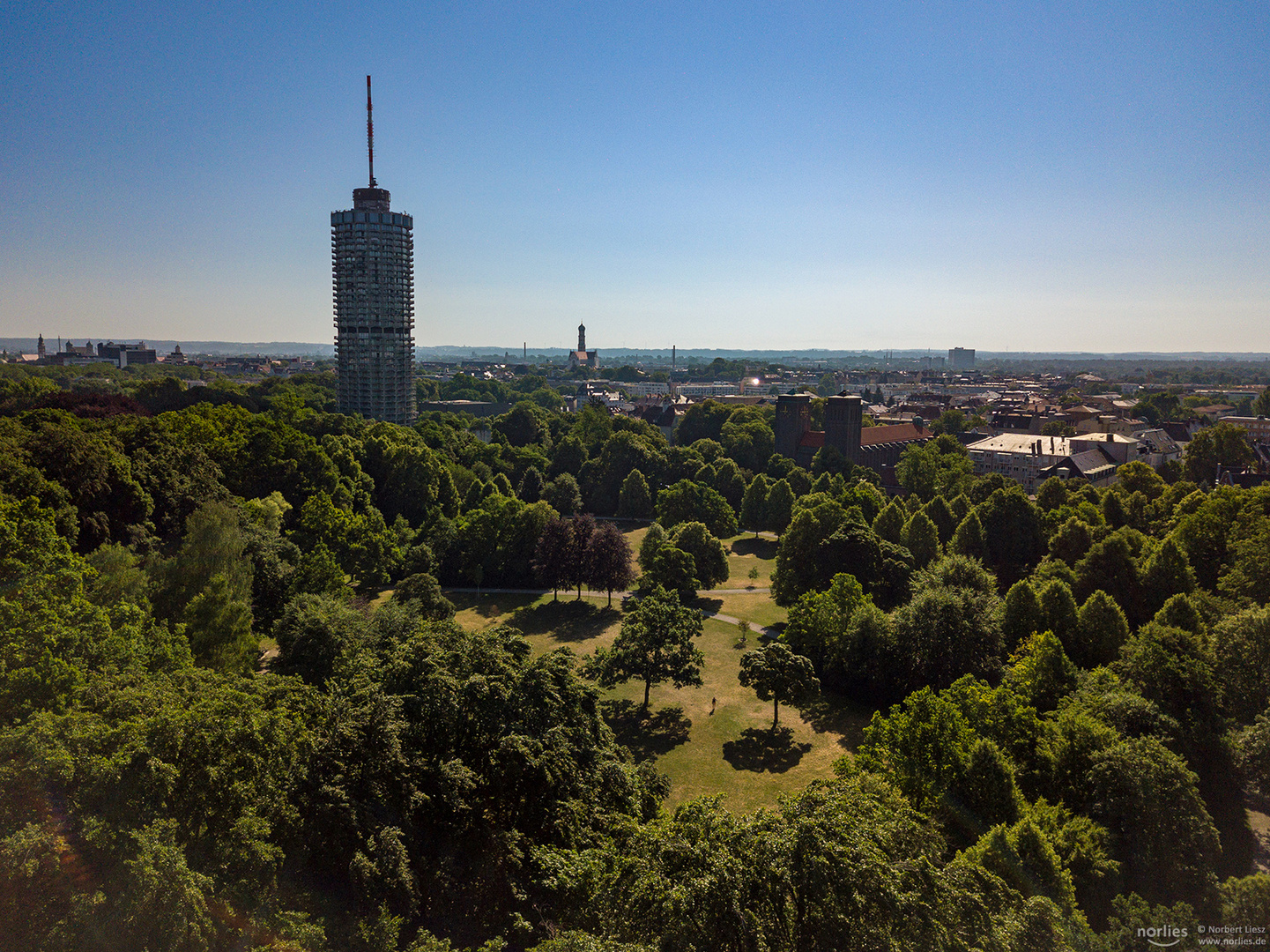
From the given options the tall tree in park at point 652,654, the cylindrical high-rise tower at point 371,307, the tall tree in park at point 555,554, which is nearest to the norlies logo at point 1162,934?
the tall tree in park at point 652,654

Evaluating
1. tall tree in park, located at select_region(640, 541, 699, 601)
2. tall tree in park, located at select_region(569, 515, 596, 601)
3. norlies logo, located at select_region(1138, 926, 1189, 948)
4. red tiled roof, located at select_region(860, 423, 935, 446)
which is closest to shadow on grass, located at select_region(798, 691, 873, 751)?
tall tree in park, located at select_region(640, 541, 699, 601)

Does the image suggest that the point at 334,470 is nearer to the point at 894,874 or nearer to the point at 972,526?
the point at 972,526

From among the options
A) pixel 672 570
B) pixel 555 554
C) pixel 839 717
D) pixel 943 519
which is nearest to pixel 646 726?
pixel 839 717

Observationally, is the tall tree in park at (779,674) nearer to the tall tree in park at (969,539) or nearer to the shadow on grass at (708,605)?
the shadow on grass at (708,605)

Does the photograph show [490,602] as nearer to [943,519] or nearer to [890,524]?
[890,524]

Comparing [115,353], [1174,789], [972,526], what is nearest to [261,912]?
[1174,789]
